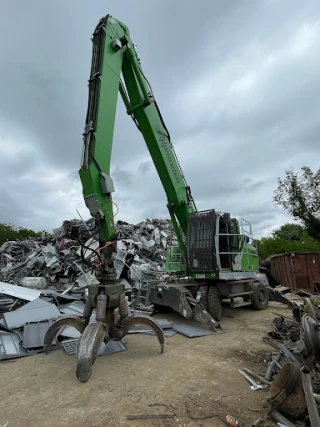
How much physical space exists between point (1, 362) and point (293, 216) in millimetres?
22667

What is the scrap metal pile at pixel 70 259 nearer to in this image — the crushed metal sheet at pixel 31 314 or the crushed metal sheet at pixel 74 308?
the crushed metal sheet at pixel 74 308

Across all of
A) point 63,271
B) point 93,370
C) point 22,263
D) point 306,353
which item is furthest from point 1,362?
point 22,263

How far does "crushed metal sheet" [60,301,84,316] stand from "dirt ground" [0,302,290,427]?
1810 millimetres

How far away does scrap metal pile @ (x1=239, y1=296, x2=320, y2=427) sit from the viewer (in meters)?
2.63

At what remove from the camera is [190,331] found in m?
6.11

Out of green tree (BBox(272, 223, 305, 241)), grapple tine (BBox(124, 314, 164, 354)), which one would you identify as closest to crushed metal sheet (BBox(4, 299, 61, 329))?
grapple tine (BBox(124, 314, 164, 354))

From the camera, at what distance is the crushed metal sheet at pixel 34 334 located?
197 inches

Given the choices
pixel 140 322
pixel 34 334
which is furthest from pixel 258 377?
pixel 34 334

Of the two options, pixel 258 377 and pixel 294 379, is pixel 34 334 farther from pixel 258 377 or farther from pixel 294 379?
pixel 294 379

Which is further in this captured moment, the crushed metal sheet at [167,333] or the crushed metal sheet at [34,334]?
the crushed metal sheet at [167,333]

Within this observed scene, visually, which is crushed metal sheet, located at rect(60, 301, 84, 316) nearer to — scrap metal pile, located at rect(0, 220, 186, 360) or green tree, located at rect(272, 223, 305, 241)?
scrap metal pile, located at rect(0, 220, 186, 360)

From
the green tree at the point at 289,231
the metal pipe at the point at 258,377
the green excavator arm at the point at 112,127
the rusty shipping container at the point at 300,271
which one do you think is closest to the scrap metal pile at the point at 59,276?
the green excavator arm at the point at 112,127

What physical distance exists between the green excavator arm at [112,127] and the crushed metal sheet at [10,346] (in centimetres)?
232

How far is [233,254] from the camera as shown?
753 cm
